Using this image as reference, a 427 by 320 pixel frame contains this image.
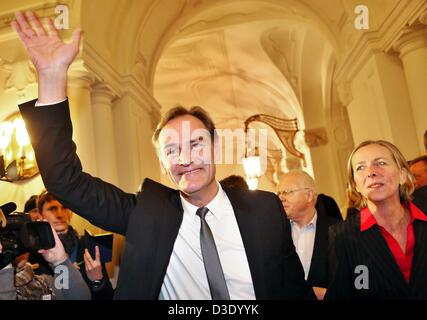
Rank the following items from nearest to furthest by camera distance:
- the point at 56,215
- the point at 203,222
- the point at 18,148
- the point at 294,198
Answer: the point at 203,222
the point at 56,215
the point at 294,198
the point at 18,148

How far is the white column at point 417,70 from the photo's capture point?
4.86 m

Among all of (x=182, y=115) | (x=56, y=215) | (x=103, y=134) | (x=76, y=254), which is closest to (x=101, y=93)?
(x=103, y=134)

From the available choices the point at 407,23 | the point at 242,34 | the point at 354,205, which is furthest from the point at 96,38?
the point at 242,34

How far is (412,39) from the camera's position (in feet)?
16.1

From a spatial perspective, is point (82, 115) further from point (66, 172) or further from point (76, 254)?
point (66, 172)

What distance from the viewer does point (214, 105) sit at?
1384 centimetres

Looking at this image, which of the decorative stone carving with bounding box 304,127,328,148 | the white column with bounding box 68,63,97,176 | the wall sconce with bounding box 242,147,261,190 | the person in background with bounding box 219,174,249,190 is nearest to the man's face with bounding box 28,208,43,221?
the person in background with bounding box 219,174,249,190

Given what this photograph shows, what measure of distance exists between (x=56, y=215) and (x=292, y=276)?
1.85 meters

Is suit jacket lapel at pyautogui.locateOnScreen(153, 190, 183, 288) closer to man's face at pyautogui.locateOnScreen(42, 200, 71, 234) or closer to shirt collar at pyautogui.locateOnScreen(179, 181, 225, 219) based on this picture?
shirt collar at pyautogui.locateOnScreen(179, 181, 225, 219)

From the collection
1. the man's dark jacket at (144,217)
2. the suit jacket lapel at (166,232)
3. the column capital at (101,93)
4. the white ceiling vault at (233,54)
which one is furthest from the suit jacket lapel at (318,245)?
the column capital at (101,93)

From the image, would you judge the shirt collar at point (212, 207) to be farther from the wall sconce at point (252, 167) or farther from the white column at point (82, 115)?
the wall sconce at point (252, 167)

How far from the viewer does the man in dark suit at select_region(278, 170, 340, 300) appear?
2.71 metres

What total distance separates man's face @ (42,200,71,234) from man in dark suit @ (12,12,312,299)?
4.77 ft

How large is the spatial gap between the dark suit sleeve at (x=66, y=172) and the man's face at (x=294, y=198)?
5.42 feet
